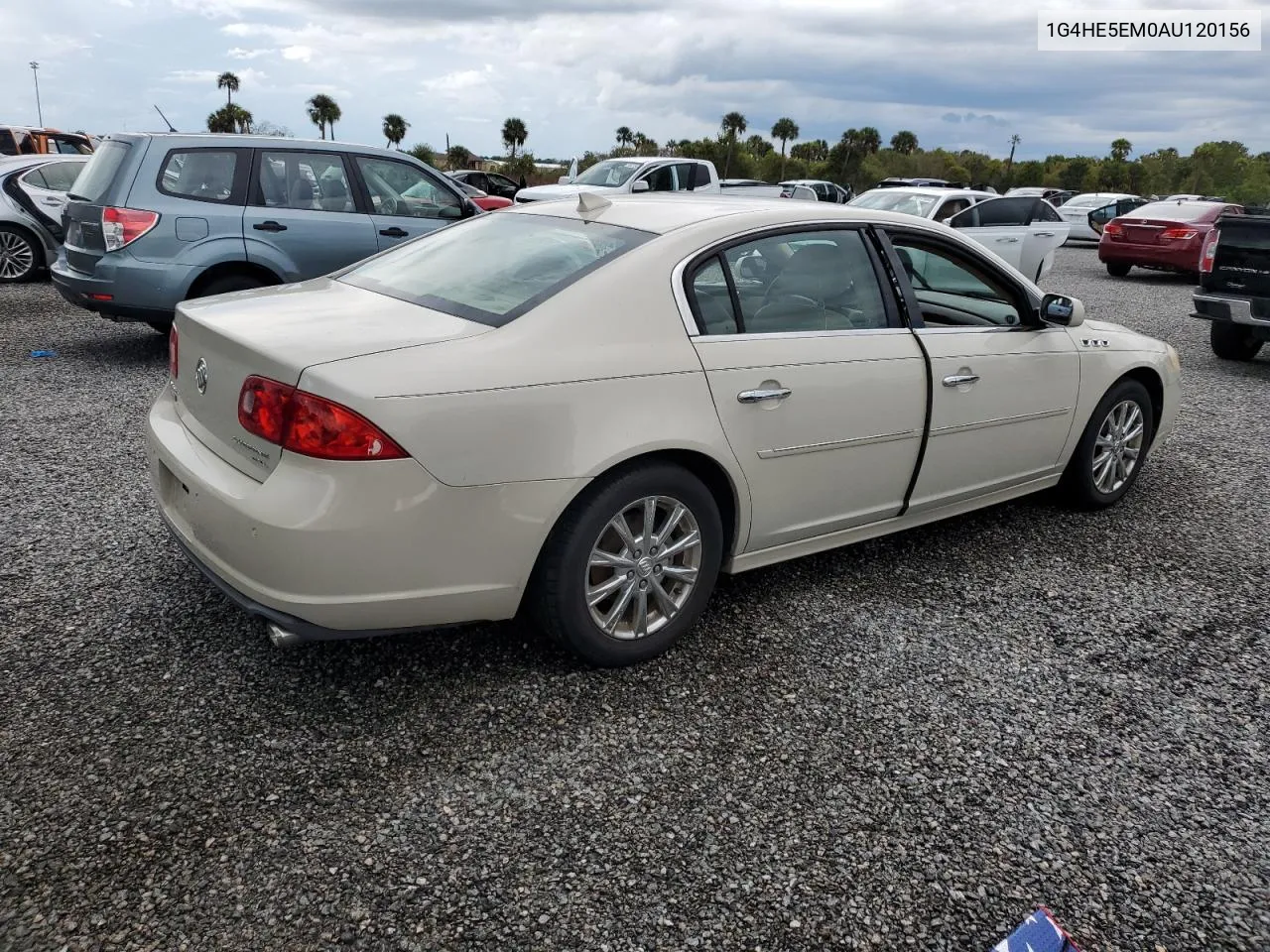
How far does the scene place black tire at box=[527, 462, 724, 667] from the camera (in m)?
2.97

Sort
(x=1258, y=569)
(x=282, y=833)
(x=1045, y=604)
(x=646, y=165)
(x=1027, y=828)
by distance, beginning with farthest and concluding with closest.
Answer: (x=646, y=165) → (x=1258, y=569) → (x=1045, y=604) → (x=1027, y=828) → (x=282, y=833)

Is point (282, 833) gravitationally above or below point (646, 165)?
below

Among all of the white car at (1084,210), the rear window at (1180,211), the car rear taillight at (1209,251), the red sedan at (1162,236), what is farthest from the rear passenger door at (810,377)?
the white car at (1084,210)

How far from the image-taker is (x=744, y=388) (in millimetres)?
3281

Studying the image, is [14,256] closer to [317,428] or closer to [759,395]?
[317,428]

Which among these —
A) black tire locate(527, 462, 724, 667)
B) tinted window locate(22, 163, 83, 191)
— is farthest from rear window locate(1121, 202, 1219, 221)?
black tire locate(527, 462, 724, 667)

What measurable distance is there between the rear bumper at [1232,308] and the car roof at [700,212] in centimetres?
644

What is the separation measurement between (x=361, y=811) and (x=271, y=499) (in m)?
0.87

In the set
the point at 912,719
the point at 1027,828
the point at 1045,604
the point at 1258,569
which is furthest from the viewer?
the point at 1258,569

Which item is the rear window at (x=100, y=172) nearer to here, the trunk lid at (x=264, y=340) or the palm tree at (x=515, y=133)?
the trunk lid at (x=264, y=340)

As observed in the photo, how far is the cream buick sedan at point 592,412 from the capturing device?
2.69 m

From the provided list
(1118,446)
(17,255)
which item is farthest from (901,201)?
(17,255)

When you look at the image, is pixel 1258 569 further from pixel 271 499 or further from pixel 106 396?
pixel 106 396

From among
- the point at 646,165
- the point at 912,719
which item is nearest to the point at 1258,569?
the point at 912,719
